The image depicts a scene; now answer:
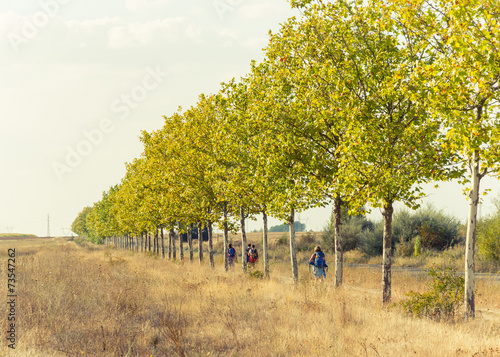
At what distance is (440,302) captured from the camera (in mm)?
10391

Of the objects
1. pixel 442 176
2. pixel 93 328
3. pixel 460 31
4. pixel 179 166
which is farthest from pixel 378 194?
pixel 179 166

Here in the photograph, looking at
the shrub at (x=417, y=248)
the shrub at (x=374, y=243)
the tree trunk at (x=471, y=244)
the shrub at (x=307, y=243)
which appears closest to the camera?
the tree trunk at (x=471, y=244)

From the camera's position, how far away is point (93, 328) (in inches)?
352

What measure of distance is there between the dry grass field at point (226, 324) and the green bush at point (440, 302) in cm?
46

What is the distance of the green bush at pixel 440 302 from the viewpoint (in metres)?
10.2

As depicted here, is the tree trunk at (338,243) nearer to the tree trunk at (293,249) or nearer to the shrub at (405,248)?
the tree trunk at (293,249)

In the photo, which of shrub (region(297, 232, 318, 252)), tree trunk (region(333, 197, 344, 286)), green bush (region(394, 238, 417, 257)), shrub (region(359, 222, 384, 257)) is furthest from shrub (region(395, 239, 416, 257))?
tree trunk (region(333, 197, 344, 286))

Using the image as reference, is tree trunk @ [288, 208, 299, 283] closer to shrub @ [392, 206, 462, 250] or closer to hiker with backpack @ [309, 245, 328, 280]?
hiker with backpack @ [309, 245, 328, 280]

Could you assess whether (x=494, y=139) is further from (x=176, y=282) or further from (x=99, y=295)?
(x=176, y=282)

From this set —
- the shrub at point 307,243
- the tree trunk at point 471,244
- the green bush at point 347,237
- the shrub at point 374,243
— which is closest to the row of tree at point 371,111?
the tree trunk at point 471,244

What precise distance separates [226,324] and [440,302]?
575cm

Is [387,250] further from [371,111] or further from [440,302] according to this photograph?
[371,111]

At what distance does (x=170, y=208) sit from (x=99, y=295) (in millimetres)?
13921

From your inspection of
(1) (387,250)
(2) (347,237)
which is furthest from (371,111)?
(2) (347,237)
